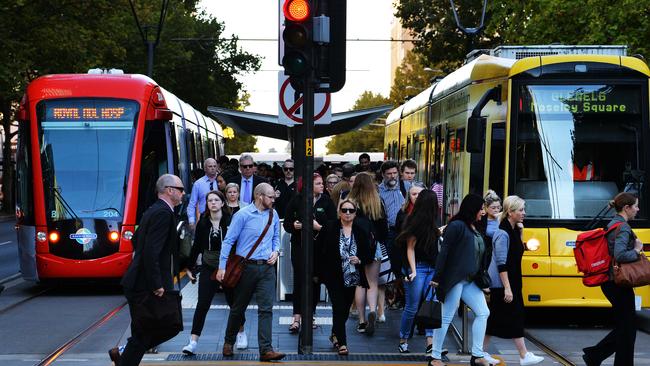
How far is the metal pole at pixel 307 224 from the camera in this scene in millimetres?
11266

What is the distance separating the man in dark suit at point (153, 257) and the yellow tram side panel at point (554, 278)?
5.76m

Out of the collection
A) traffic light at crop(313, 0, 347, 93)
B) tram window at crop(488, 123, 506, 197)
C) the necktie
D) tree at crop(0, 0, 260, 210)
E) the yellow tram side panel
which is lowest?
the yellow tram side panel

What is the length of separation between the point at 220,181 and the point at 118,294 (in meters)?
2.79

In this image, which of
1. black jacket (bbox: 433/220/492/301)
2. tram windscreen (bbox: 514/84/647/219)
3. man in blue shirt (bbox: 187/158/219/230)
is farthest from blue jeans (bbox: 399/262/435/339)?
man in blue shirt (bbox: 187/158/219/230)

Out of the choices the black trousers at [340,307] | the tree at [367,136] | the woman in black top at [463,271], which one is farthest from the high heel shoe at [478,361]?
the tree at [367,136]

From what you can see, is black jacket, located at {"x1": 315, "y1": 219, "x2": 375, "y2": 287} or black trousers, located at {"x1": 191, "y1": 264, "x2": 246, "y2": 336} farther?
black jacket, located at {"x1": 315, "y1": 219, "x2": 375, "y2": 287}

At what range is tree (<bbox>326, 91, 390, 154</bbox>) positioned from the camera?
124 meters

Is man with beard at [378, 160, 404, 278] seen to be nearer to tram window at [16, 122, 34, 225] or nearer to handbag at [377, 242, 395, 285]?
handbag at [377, 242, 395, 285]

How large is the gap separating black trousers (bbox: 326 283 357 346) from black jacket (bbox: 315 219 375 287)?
8 cm

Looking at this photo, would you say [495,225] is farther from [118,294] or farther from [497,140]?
[118,294]

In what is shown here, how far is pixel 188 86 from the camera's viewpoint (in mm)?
61031

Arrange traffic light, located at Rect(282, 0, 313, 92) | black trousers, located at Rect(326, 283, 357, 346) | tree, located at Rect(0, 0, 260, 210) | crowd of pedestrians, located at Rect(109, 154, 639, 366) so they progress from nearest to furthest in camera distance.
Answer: crowd of pedestrians, located at Rect(109, 154, 639, 366), traffic light, located at Rect(282, 0, 313, 92), black trousers, located at Rect(326, 283, 357, 346), tree, located at Rect(0, 0, 260, 210)

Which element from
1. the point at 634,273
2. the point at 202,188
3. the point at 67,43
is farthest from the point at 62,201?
the point at 67,43

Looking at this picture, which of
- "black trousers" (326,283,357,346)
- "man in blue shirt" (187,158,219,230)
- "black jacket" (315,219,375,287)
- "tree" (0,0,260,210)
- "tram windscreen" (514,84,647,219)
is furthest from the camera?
"tree" (0,0,260,210)
